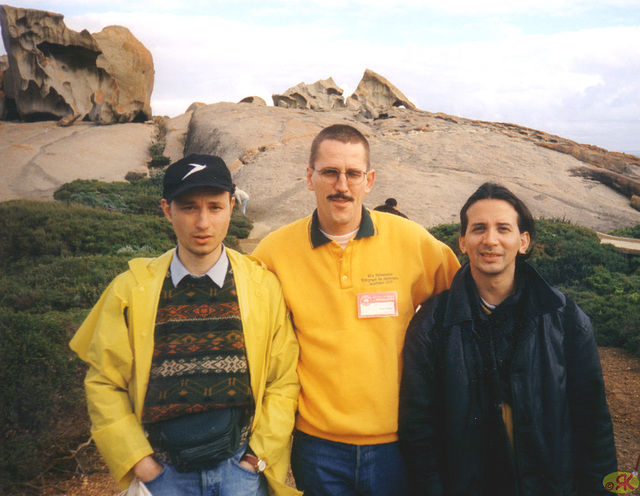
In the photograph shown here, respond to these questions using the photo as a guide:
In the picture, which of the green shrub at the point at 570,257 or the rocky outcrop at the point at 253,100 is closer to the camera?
the green shrub at the point at 570,257

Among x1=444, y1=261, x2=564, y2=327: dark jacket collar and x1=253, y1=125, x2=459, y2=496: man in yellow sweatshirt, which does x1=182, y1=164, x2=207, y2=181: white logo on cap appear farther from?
x1=444, y1=261, x2=564, y2=327: dark jacket collar

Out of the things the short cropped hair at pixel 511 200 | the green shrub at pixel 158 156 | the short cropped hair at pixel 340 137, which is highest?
the green shrub at pixel 158 156

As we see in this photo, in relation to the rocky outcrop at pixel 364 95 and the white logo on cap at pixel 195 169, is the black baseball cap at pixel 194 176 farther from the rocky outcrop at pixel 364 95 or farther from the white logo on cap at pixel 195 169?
the rocky outcrop at pixel 364 95

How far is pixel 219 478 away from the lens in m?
1.87

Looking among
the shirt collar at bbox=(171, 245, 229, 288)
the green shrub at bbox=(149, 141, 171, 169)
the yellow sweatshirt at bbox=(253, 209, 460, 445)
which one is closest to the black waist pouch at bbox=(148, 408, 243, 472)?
the yellow sweatshirt at bbox=(253, 209, 460, 445)

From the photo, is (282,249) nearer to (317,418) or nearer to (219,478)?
(317,418)

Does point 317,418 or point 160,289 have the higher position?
point 160,289

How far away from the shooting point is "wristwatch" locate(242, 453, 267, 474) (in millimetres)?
1950

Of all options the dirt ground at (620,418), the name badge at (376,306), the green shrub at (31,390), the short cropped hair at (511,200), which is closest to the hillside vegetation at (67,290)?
the green shrub at (31,390)

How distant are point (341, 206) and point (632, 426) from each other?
13.9ft

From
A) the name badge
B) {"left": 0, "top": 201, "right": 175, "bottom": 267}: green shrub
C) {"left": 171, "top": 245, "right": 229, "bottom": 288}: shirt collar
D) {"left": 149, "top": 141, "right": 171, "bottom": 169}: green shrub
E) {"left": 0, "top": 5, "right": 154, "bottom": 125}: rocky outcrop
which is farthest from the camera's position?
{"left": 0, "top": 5, "right": 154, "bottom": 125}: rocky outcrop

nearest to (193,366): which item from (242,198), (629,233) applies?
(242,198)

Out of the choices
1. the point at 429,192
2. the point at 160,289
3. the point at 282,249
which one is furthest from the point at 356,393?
the point at 429,192

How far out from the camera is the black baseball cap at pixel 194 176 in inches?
79.0
